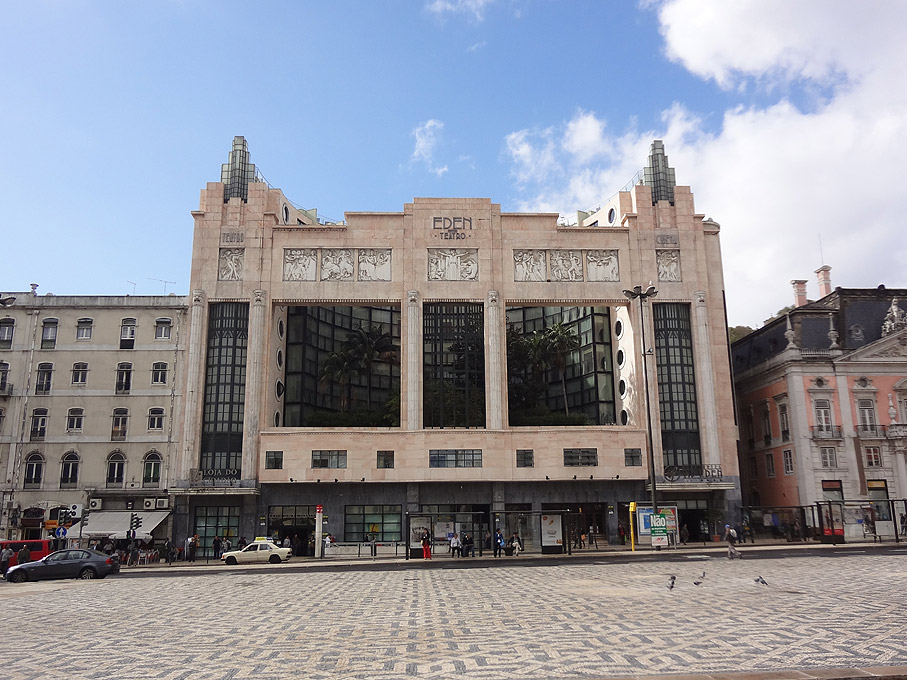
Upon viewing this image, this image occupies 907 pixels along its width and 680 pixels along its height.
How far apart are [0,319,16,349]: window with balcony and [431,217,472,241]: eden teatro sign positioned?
103ft

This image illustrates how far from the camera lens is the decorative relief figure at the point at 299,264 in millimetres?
55375

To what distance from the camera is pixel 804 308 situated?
58938 millimetres

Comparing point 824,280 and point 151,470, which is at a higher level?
point 824,280

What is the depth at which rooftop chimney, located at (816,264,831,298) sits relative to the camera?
2645 inches

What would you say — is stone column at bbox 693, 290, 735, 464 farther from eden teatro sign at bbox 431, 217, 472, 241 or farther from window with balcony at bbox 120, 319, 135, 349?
window with balcony at bbox 120, 319, 135, 349

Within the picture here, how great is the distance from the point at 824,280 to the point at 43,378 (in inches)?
2563

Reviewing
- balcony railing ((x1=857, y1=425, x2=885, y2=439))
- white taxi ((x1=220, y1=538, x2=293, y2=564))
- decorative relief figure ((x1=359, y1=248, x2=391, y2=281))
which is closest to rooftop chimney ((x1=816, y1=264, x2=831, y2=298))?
balcony railing ((x1=857, y1=425, x2=885, y2=439))

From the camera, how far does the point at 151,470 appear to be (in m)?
51.6

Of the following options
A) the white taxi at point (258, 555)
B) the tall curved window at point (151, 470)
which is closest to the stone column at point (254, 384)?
the tall curved window at point (151, 470)

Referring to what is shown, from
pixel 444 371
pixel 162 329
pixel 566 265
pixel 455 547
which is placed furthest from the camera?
pixel 566 265

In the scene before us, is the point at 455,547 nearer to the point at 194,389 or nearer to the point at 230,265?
the point at 194,389

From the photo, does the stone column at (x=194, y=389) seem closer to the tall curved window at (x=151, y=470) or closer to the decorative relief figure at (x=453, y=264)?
the tall curved window at (x=151, y=470)

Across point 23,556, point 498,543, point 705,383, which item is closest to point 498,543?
point 498,543

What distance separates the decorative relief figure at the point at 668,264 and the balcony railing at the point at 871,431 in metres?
17.8
